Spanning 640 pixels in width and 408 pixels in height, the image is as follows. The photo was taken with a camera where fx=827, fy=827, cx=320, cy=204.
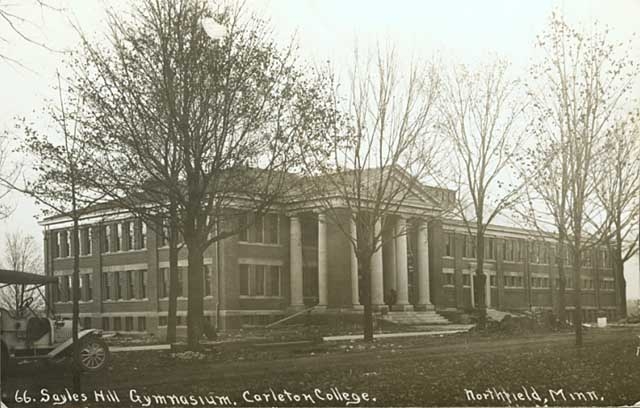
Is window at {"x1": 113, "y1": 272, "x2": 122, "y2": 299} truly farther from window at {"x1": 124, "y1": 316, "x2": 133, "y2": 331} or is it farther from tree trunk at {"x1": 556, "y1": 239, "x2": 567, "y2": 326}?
tree trunk at {"x1": 556, "y1": 239, "x2": 567, "y2": 326}

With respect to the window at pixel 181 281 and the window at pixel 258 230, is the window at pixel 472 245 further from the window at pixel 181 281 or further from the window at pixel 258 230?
the window at pixel 181 281

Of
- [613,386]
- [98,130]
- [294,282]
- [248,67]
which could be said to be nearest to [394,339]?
[294,282]

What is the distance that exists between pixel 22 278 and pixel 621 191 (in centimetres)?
916

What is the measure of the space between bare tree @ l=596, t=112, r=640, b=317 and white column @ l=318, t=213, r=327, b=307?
4.51 meters

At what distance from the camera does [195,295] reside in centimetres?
977

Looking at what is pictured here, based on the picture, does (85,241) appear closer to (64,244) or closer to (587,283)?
(64,244)

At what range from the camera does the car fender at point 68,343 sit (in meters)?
8.39

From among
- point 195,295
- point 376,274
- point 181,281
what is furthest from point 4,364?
point 376,274

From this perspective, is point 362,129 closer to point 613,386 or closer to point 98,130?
point 98,130

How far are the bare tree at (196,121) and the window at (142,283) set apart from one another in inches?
28.9

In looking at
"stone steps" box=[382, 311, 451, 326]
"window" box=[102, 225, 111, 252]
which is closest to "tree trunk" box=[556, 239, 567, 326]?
"stone steps" box=[382, 311, 451, 326]

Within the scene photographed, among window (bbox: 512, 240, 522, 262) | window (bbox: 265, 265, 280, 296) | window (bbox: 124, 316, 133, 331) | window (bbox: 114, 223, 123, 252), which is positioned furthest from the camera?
window (bbox: 512, 240, 522, 262)

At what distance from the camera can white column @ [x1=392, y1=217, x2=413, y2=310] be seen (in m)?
12.4

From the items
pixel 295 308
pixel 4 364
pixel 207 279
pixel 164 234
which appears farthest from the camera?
pixel 295 308
